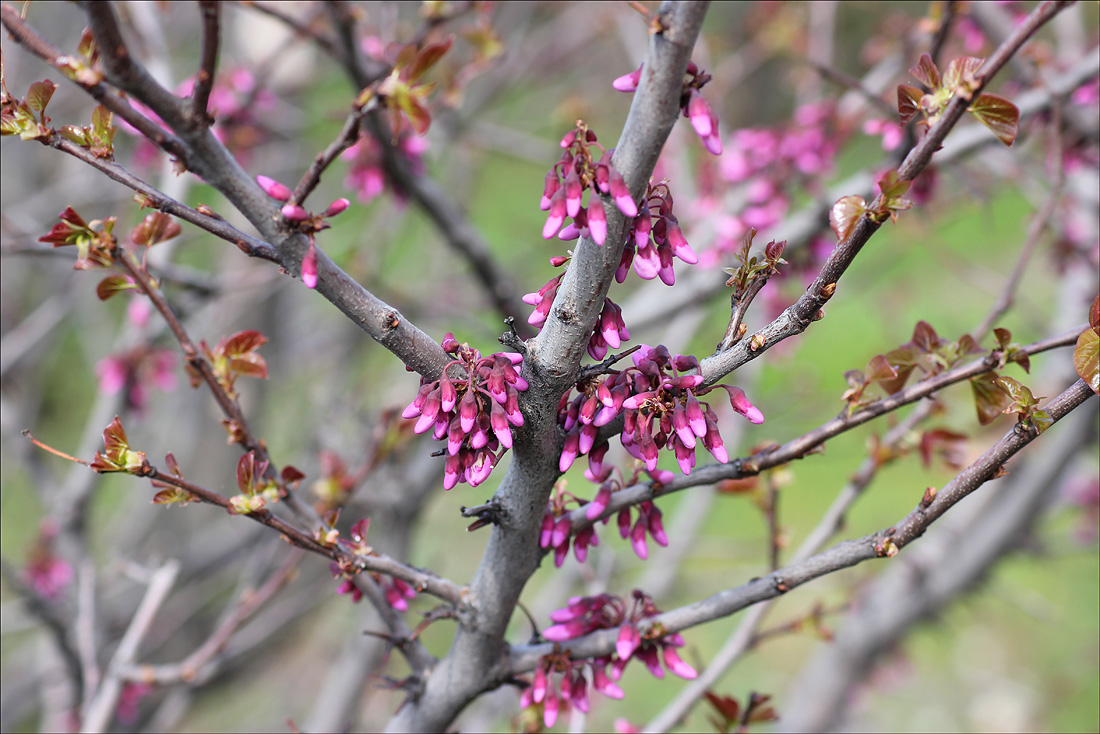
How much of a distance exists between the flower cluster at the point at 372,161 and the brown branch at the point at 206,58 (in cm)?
140

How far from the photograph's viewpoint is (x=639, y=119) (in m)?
0.83

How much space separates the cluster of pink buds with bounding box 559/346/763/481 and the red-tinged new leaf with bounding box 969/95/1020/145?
1.44 ft

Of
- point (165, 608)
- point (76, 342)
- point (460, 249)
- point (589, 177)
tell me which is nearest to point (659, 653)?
point (589, 177)

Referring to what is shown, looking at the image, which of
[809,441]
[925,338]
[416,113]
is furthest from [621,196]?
[925,338]

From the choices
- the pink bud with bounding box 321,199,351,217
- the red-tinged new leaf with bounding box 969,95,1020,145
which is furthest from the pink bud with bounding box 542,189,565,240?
the red-tinged new leaf with bounding box 969,95,1020,145

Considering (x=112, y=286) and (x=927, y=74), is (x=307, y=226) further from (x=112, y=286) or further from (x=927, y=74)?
(x=927, y=74)

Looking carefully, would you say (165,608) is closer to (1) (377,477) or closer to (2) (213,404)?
(2) (213,404)

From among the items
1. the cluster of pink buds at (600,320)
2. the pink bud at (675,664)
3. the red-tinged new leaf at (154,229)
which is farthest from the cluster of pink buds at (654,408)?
the red-tinged new leaf at (154,229)

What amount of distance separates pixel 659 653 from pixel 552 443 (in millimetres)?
503

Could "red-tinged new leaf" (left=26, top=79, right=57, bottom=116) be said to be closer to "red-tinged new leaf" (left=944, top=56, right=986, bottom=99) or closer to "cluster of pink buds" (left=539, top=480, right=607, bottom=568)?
"cluster of pink buds" (left=539, top=480, right=607, bottom=568)

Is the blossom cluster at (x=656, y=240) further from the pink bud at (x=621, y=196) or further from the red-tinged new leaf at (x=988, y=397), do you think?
the red-tinged new leaf at (x=988, y=397)

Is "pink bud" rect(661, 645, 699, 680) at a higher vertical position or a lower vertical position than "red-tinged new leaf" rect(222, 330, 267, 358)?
lower

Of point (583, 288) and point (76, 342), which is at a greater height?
point (76, 342)

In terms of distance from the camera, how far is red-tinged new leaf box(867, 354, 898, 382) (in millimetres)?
1057
